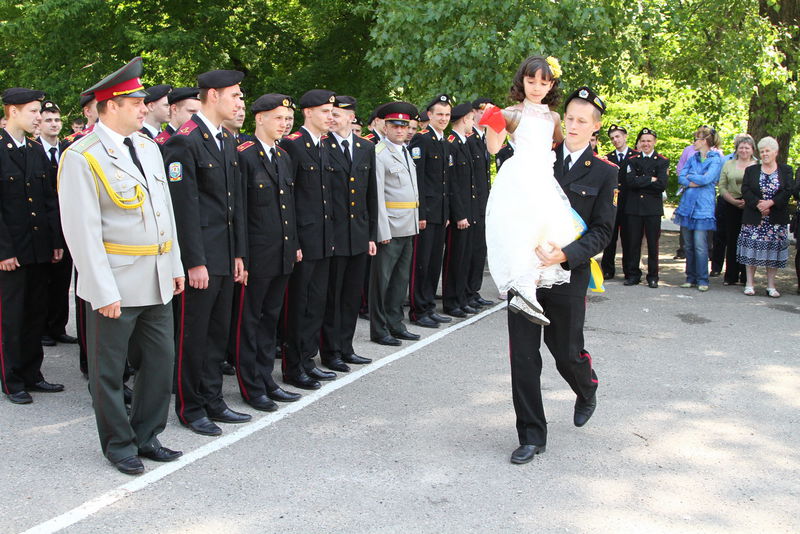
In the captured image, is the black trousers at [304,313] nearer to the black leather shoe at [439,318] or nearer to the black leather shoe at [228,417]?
the black leather shoe at [228,417]

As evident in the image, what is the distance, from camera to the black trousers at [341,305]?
6.61 m

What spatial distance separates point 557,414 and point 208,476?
234 centimetres

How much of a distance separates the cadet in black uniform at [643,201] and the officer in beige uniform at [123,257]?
→ 7.61m

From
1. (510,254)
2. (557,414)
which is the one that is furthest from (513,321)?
(557,414)

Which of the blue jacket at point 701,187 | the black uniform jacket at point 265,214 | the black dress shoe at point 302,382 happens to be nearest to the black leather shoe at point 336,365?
the black dress shoe at point 302,382

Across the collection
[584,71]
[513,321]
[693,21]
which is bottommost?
[513,321]

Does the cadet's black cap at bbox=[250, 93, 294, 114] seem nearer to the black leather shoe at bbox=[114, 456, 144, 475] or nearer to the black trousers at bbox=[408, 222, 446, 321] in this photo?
the black leather shoe at bbox=[114, 456, 144, 475]

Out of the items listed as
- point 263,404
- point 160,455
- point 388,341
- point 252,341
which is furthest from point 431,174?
point 160,455

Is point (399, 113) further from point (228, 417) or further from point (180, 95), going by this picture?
point (228, 417)

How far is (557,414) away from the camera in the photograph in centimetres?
549

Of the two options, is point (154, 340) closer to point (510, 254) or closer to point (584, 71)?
point (510, 254)

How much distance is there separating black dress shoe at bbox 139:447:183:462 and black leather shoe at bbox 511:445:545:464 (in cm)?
188

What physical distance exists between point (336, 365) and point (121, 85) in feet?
9.90

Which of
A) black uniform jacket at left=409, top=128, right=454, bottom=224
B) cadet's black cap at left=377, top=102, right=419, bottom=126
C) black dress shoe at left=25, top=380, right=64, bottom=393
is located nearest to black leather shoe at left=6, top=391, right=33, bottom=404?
black dress shoe at left=25, top=380, right=64, bottom=393
